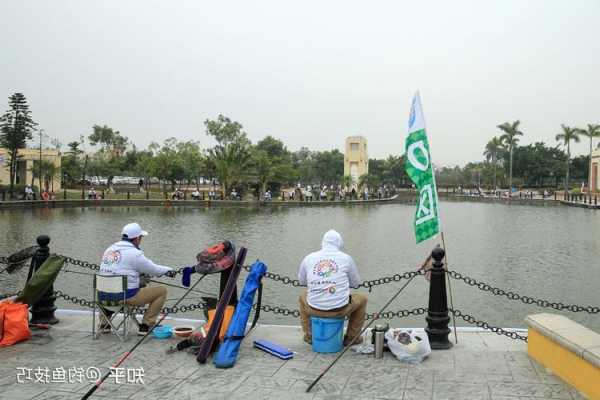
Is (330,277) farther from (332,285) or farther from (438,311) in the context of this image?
(438,311)

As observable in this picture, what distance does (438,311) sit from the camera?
5543 millimetres

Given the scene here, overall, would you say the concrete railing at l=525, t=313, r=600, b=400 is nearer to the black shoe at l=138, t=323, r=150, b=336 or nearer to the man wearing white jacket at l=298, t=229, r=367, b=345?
the man wearing white jacket at l=298, t=229, r=367, b=345

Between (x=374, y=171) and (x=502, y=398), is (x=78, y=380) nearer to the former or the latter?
(x=502, y=398)

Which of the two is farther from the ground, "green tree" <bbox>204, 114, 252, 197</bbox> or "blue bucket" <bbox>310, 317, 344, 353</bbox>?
"green tree" <bbox>204, 114, 252, 197</bbox>

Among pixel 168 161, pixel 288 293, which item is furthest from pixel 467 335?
pixel 168 161

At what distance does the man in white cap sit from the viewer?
5809mm

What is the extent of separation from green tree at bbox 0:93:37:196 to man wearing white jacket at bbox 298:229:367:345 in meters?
43.6

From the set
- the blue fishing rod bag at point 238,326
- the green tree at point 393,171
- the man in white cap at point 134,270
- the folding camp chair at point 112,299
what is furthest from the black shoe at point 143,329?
the green tree at point 393,171

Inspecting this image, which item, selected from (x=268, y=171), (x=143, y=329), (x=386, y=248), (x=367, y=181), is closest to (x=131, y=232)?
(x=143, y=329)

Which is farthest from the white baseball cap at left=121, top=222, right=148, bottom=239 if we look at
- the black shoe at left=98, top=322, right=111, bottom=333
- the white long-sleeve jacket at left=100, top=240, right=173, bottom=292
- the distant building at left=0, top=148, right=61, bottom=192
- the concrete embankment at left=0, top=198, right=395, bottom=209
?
the distant building at left=0, top=148, right=61, bottom=192

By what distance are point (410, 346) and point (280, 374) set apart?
4.16 feet

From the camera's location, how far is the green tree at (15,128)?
43062mm

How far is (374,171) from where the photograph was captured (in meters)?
85.6

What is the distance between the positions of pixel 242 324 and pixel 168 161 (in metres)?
50.2
